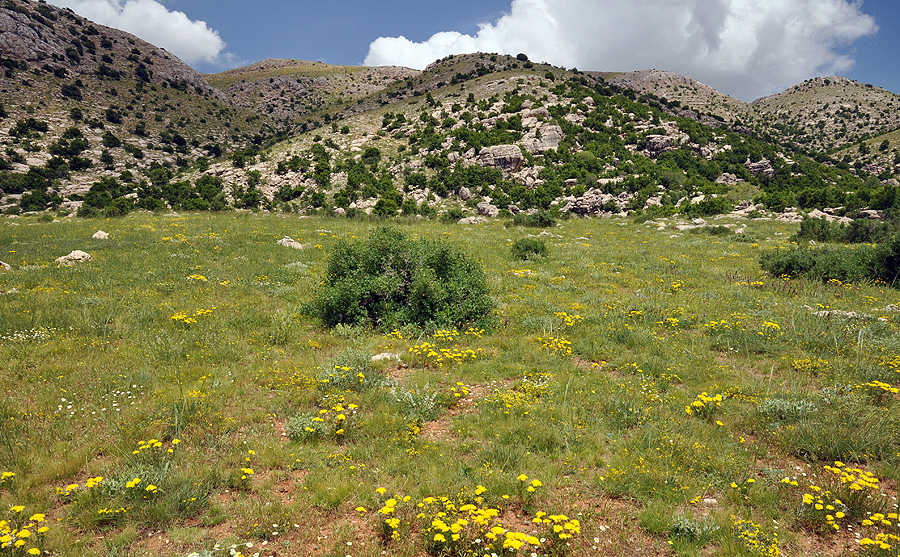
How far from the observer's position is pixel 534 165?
48.0 m

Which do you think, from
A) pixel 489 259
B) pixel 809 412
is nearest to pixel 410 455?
pixel 809 412

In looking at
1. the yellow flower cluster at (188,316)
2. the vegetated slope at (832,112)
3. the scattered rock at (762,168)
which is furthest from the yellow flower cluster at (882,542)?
the vegetated slope at (832,112)

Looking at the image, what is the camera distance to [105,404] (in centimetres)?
625

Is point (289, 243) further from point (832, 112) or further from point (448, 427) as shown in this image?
point (832, 112)

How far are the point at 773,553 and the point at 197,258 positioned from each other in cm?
1945

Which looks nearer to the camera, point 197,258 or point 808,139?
point 197,258

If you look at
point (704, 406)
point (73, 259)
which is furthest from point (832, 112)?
point (73, 259)

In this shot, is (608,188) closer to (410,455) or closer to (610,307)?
(610,307)

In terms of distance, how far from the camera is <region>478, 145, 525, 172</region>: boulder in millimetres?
47500

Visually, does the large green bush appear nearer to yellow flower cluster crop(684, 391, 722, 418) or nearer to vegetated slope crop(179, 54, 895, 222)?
yellow flower cluster crop(684, 391, 722, 418)

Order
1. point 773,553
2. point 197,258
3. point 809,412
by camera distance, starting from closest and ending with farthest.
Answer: point 773,553
point 809,412
point 197,258

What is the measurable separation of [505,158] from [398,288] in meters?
40.8

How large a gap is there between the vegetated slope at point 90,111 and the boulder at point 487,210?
133 ft

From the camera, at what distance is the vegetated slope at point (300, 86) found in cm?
9744
